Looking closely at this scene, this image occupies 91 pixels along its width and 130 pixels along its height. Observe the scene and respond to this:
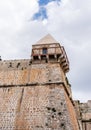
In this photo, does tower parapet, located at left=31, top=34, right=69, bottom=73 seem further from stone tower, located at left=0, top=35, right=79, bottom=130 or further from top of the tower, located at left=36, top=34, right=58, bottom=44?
top of the tower, located at left=36, top=34, right=58, bottom=44

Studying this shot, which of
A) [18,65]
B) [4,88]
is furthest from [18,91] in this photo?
[18,65]

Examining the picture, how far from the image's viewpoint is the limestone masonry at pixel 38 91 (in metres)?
32.7

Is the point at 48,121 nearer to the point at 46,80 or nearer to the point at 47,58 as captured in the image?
the point at 46,80

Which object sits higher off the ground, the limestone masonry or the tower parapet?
the tower parapet

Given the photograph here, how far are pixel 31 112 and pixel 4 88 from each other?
5.34 metres

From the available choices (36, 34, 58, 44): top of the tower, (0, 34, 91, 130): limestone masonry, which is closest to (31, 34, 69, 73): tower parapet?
(0, 34, 91, 130): limestone masonry

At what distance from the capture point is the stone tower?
107 ft

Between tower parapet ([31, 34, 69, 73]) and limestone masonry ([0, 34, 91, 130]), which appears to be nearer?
limestone masonry ([0, 34, 91, 130])

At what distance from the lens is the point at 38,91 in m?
35.4

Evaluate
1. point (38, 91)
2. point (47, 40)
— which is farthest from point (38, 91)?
point (47, 40)

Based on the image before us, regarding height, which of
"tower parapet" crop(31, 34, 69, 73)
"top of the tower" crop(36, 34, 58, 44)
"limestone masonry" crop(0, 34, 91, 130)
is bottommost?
"limestone masonry" crop(0, 34, 91, 130)

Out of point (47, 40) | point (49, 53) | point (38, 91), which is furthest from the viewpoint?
point (47, 40)

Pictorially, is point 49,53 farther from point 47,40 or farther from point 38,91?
point 38,91

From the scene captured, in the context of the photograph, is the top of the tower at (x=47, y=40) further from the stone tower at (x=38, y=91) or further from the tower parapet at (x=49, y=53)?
the tower parapet at (x=49, y=53)
